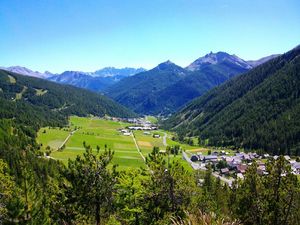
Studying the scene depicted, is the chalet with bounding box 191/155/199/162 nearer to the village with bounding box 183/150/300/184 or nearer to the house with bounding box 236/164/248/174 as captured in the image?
A: the village with bounding box 183/150/300/184

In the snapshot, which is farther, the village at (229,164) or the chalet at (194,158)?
the chalet at (194,158)

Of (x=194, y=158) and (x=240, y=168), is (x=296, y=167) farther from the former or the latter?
(x=194, y=158)

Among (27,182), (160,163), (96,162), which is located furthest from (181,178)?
(27,182)

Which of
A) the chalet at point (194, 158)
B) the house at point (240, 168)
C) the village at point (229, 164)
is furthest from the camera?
the chalet at point (194, 158)

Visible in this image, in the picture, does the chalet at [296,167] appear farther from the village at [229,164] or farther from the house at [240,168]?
the house at [240,168]

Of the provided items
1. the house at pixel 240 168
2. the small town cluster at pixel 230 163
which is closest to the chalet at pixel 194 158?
the small town cluster at pixel 230 163

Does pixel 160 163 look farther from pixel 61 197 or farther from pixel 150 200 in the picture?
pixel 61 197

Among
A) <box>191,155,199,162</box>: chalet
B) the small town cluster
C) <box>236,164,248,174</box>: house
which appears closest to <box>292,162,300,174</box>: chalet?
the small town cluster

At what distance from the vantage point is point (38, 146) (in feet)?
654

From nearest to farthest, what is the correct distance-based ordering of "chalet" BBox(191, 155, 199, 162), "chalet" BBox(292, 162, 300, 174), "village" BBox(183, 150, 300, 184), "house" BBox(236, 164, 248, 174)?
"chalet" BBox(292, 162, 300, 174), "village" BBox(183, 150, 300, 184), "house" BBox(236, 164, 248, 174), "chalet" BBox(191, 155, 199, 162)

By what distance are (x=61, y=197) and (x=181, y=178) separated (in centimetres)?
1513

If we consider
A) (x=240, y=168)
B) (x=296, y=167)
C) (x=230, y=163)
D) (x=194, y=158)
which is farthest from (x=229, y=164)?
(x=296, y=167)

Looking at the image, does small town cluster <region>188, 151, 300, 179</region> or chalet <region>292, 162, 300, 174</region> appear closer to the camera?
chalet <region>292, 162, 300, 174</region>

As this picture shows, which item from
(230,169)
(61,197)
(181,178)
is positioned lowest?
(230,169)
